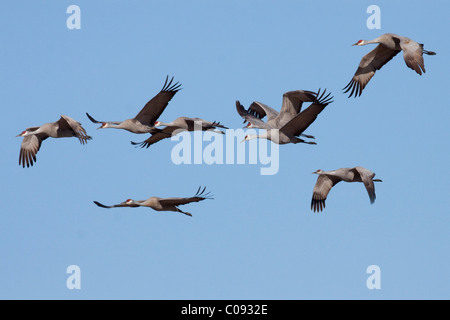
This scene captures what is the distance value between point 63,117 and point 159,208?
360 cm

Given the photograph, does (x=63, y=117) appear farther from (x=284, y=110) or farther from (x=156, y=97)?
(x=284, y=110)

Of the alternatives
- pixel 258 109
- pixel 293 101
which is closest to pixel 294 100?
pixel 293 101

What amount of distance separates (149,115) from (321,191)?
14.2ft

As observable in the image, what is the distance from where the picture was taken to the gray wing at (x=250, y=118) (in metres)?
21.7

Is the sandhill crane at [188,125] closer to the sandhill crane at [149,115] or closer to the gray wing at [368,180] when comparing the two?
the sandhill crane at [149,115]

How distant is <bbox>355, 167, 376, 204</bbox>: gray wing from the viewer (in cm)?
1898

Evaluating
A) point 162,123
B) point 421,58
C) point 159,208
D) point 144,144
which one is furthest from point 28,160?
point 421,58

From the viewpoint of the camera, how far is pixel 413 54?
19.3 metres

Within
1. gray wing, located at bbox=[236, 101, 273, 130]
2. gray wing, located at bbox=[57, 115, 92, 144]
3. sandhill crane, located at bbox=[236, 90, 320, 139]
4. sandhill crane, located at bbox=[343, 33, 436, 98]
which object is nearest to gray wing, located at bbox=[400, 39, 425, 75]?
sandhill crane, located at bbox=[343, 33, 436, 98]

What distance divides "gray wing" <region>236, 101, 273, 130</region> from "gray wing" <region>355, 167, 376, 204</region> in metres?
2.73

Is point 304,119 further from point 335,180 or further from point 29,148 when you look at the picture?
point 29,148

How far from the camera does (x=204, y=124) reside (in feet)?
69.6

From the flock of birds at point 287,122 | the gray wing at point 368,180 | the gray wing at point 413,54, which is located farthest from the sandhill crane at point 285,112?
the gray wing at point 413,54

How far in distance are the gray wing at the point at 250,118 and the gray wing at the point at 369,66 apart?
6.60 ft
